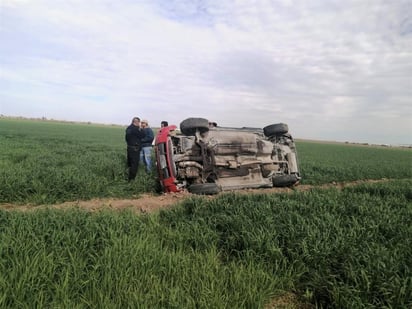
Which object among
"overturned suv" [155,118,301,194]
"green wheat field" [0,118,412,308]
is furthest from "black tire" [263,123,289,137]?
"green wheat field" [0,118,412,308]

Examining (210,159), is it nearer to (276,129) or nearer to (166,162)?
(166,162)

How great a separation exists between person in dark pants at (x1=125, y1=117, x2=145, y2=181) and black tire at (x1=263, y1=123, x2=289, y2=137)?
3.66m

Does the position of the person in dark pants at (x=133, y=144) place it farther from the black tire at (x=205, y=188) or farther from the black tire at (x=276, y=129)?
the black tire at (x=276, y=129)

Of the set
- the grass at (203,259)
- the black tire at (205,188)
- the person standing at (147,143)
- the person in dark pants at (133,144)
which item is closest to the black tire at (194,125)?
the black tire at (205,188)

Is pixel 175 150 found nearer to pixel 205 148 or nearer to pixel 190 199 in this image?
pixel 205 148

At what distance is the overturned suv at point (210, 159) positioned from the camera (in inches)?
266

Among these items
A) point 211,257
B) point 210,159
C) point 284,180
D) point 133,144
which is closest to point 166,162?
point 210,159

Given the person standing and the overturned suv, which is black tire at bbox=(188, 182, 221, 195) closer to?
the overturned suv

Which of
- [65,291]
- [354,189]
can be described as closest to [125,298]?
[65,291]

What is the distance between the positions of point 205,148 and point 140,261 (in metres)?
4.29

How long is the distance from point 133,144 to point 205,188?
2.93m

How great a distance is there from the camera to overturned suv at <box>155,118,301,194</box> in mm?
6754

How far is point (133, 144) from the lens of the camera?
27.5 feet

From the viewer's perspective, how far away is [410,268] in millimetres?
2920
